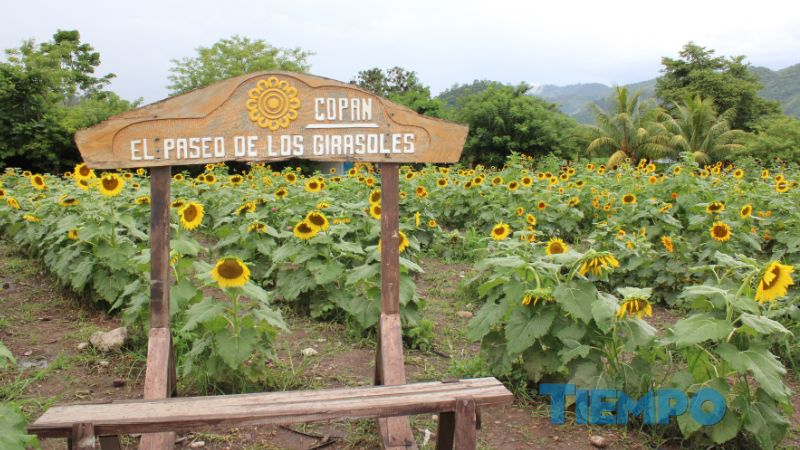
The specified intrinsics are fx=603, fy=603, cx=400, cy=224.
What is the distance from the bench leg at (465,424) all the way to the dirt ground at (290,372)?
675 millimetres

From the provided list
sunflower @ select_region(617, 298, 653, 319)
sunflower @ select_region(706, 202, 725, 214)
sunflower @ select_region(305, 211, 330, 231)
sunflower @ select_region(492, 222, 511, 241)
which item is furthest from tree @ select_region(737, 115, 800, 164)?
sunflower @ select_region(617, 298, 653, 319)

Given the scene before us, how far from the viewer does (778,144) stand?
89.2ft

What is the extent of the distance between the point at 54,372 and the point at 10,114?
23794mm

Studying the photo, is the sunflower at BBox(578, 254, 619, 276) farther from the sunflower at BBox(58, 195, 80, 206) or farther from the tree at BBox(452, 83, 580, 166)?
the tree at BBox(452, 83, 580, 166)

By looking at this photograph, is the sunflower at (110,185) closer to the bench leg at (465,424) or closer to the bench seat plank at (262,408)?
the bench seat plank at (262,408)

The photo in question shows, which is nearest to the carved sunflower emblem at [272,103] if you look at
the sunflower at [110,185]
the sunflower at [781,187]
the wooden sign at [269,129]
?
the wooden sign at [269,129]

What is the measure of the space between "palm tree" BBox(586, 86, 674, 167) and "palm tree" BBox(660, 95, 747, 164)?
2.22 feet

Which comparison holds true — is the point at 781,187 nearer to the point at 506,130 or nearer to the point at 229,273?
the point at 229,273

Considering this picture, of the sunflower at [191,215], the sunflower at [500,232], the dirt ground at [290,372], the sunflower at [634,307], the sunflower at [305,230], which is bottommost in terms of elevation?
the dirt ground at [290,372]

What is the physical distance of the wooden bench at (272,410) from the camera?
2.26 metres

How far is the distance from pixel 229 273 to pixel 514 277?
5.18ft

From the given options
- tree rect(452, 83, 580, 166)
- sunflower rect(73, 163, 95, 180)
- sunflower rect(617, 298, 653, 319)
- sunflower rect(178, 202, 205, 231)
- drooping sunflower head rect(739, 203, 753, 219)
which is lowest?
sunflower rect(617, 298, 653, 319)

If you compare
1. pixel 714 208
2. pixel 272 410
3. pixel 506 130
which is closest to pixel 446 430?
pixel 272 410

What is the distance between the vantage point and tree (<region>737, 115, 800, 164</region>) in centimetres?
2656
